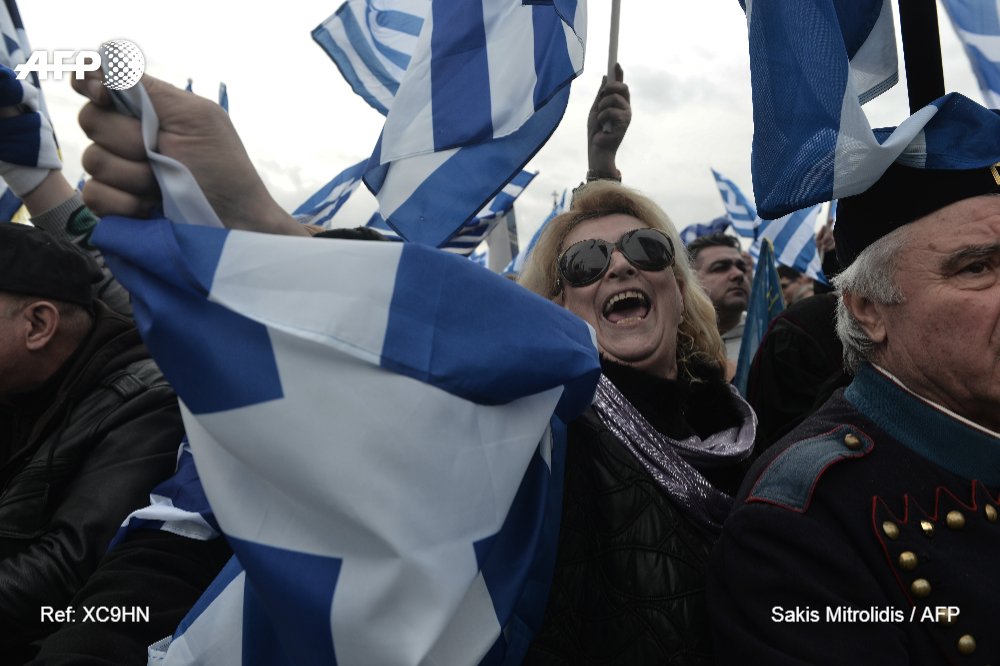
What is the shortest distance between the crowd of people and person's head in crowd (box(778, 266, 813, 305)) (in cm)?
553

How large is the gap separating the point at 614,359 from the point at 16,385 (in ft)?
6.13

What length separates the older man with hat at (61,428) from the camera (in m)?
1.95

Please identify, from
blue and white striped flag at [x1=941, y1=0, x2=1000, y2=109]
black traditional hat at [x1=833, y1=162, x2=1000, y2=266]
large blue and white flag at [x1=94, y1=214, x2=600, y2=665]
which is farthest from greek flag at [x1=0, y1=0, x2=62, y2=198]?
blue and white striped flag at [x1=941, y1=0, x2=1000, y2=109]

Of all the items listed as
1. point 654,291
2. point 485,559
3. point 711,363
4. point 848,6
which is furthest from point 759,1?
point 485,559

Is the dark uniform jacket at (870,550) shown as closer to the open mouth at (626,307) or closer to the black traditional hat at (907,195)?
the black traditional hat at (907,195)

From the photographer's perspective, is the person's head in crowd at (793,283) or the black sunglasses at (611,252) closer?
the black sunglasses at (611,252)

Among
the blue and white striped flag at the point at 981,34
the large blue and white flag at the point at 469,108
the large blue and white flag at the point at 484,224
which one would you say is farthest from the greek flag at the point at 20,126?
the large blue and white flag at the point at 484,224

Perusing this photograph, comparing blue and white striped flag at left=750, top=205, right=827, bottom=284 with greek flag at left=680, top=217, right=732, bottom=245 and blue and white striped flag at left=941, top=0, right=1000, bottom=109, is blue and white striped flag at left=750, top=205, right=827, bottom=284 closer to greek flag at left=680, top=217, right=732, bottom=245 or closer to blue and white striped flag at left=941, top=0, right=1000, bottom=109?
greek flag at left=680, top=217, right=732, bottom=245

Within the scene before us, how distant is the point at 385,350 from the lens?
1230 millimetres

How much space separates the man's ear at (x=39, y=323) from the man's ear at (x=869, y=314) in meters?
2.33

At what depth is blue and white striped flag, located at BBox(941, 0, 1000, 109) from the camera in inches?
101

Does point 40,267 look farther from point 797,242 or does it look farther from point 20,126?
point 797,242

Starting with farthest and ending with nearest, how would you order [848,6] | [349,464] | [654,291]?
1. [654,291]
2. [848,6]
3. [349,464]

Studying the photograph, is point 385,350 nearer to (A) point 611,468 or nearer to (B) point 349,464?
(B) point 349,464
